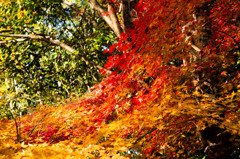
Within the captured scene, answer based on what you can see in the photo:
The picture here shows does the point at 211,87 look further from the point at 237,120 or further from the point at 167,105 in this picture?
the point at 167,105

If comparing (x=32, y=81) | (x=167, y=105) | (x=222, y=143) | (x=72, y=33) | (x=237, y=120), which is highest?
(x=72, y=33)

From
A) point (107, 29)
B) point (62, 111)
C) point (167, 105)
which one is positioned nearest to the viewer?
point (167, 105)

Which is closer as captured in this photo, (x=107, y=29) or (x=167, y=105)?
(x=167, y=105)

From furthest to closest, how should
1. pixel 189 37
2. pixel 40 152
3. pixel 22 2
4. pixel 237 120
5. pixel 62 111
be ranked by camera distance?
pixel 22 2
pixel 62 111
pixel 189 37
pixel 237 120
pixel 40 152

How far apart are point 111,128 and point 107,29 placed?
5.79 m

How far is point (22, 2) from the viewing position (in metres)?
6.21

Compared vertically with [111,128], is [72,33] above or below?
above

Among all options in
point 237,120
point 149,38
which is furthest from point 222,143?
point 149,38

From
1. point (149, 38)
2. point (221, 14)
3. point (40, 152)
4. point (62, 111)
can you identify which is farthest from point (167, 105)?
point (62, 111)

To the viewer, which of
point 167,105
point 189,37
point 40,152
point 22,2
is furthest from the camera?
point 22,2

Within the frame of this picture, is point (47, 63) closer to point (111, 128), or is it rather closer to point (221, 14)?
point (111, 128)

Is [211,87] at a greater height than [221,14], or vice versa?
[221,14]

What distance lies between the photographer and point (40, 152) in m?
1.94

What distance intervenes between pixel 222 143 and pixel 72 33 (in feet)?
24.6
